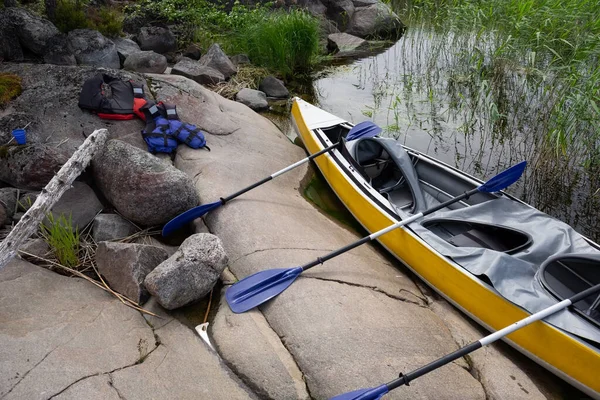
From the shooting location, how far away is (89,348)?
9.38ft

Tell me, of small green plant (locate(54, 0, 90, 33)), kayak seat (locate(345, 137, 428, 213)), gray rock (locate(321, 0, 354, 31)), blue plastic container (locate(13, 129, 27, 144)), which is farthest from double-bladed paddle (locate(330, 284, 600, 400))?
gray rock (locate(321, 0, 354, 31))

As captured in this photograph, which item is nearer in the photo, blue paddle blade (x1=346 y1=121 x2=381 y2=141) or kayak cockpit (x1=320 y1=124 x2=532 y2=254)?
kayak cockpit (x1=320 y1=124 x2=532 y2=254)

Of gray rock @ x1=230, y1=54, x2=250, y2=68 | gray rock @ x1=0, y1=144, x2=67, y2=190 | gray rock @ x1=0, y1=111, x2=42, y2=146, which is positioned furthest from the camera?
gray rock @ x1=230, y1=54, x2=250, y2=68

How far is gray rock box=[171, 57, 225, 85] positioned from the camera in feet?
24.8

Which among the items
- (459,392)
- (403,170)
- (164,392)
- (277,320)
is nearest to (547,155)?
(403,170)

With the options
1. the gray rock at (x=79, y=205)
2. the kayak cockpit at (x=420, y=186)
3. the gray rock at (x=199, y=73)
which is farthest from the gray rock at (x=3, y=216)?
the gray rock at (x=199, y=73)

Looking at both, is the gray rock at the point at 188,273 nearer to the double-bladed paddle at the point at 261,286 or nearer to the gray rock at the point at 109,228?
the double-bladed paddle at the point at 261,286

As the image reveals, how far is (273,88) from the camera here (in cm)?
783

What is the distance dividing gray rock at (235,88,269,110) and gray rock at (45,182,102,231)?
357cm

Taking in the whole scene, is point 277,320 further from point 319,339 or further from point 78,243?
point 78,243

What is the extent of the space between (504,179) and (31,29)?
6.29 meters

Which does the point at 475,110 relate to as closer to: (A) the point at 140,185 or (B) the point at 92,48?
(A) the point at 140,185

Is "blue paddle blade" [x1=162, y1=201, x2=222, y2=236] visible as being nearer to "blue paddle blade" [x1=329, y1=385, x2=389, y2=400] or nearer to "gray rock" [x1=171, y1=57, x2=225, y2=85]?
"blue paddle blade" [x1=329, y1=385, x2=389, y2=400]

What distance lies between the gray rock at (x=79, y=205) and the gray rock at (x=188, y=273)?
1.09 meters
